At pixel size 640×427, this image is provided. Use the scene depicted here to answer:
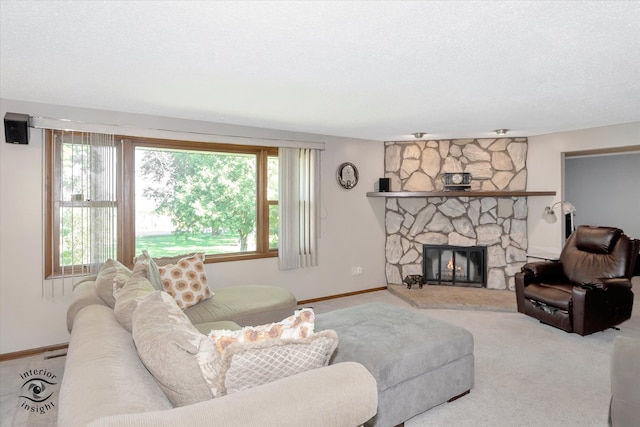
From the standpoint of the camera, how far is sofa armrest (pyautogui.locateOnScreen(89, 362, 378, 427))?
108cm

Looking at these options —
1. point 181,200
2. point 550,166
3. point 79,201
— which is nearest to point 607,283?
point 550,166

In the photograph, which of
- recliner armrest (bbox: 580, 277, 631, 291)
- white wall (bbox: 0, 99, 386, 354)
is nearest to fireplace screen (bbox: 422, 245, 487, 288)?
white wall (bbox: 0, 99, 386, 354)

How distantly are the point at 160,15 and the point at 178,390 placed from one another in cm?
169

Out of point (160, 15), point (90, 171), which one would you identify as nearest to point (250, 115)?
point (90, 171)

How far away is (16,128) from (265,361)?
130 inches

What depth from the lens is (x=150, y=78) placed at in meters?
2.71

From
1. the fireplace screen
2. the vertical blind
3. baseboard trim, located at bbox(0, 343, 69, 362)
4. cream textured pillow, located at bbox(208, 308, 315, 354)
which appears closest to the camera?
cream textured pillow, located at bbox(208, 308, 315, 354)

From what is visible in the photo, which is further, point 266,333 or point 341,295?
point 341,295

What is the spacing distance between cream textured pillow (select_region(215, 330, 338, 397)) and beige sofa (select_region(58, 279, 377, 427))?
5cm

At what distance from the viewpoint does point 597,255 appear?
416 centimetres

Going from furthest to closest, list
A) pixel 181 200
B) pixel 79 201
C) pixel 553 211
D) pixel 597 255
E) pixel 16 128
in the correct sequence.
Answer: pixel 553 211 → pixel 181 200 → pixel 597 255 → pixel 79 201 → pixel 16 128

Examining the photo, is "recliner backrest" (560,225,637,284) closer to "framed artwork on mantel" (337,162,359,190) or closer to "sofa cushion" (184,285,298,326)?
"framed artwork on mantel" (337,162,359,190)

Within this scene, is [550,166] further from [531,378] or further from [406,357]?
[406,357]

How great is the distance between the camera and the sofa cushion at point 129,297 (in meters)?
1.80
